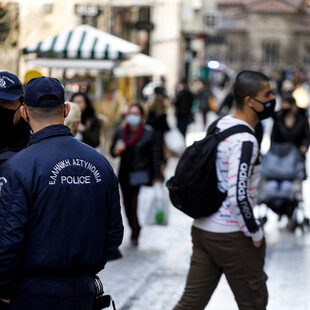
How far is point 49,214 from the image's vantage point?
3.63 meters

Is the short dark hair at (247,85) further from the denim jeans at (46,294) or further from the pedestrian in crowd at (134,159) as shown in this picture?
the pedestrian in crowd at (134,159)

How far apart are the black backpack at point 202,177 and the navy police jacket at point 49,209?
132 cm

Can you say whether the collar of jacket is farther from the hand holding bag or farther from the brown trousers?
the brown trousers

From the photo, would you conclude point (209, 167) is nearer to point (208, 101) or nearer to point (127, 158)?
point (127, 158)

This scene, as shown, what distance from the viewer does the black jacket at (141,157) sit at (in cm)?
957

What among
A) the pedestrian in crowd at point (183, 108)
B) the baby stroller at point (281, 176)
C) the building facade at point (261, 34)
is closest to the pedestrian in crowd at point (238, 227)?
the baby stroller at point (281, 176)

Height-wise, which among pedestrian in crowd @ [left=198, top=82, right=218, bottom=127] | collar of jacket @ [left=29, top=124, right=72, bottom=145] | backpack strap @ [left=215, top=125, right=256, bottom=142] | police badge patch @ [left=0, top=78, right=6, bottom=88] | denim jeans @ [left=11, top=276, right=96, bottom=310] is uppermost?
police badge patch @ [left=0, top=78, right=6, bottom=88]

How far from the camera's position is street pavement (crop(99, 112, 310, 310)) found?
731 centimetres

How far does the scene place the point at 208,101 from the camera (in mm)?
27609

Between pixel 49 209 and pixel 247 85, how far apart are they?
195 cm

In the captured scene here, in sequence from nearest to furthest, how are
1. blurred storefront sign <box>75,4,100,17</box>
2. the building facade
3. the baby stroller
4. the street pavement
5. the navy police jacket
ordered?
1. the navy police jacket
2. the street pavement
3. the baby stroller
4. blurred storefront sign <box>75,4,100,17</box>
5. the building facade

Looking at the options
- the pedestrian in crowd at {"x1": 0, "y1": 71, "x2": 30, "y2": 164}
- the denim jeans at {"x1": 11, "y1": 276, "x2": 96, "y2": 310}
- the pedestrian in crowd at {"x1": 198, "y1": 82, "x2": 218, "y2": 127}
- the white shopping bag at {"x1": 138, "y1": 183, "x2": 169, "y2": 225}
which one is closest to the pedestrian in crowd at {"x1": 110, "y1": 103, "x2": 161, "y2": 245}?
the white shopping bag at {"x1": 138, "y1": 183, "x2": 169, "y2": 225}

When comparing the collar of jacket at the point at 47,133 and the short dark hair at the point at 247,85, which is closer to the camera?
the collar of jacket at the point at 47,133

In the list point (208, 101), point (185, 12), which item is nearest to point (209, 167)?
point (208, 101)
